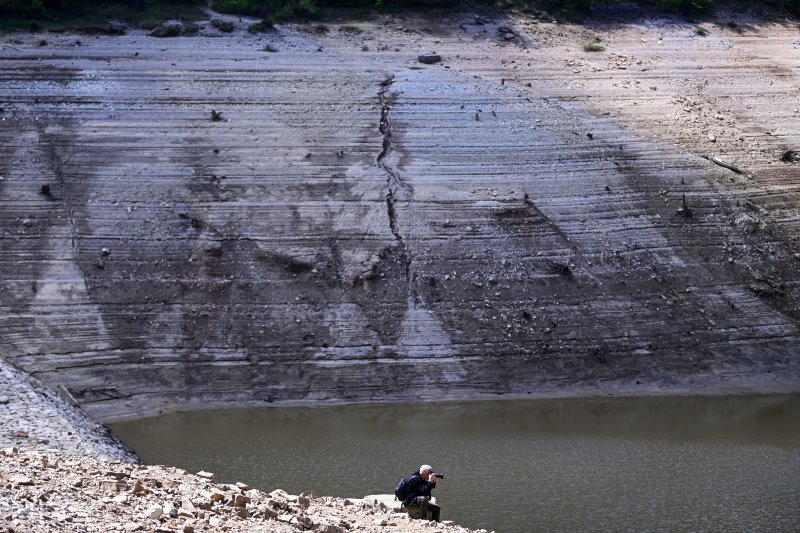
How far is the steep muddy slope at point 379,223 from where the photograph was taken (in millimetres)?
24141

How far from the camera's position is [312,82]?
3027cm

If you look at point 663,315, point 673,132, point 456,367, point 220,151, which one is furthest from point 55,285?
point 673,132

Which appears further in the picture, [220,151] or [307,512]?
[220,151]

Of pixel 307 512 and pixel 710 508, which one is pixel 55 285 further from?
pixel 710 508

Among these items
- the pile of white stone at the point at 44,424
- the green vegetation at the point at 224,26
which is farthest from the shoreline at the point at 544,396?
the green vegetation at the point at 224,26

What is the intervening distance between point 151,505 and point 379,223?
1332 cm

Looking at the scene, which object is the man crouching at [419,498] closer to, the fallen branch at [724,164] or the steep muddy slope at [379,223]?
the steep muddy slope at [379,223]

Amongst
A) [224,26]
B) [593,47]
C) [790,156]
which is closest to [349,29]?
[224,26]

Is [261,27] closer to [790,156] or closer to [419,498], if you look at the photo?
[790,156]

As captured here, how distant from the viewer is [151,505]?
46.0ft

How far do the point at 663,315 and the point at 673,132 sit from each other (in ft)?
20.3

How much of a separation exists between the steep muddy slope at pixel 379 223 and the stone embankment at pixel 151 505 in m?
6.97

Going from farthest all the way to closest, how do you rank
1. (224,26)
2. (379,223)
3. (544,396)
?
(224,26) → (379,223) → (544,396)

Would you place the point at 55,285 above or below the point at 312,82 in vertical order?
below
